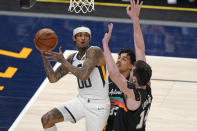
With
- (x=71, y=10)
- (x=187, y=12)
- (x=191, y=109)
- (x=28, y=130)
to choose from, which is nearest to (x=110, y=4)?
(x=71, y=10)

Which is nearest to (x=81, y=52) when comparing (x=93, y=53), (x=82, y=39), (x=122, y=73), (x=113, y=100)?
(x=82, y=39)

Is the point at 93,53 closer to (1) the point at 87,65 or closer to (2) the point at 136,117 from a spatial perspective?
(1) the point at 87,65

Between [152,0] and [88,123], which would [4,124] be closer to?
[88,123]

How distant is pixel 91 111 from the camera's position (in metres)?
8.26

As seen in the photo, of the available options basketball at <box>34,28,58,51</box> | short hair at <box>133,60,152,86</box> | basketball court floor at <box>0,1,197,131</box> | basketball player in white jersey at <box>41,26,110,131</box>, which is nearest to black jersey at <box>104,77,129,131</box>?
basketball player in white jersey at <box>41,26,110,131</box>

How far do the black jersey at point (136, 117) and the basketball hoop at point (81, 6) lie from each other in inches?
405

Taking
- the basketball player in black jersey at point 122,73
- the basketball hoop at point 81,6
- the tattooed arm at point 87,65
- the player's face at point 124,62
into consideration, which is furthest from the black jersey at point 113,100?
the basketball hoop at point 81,6

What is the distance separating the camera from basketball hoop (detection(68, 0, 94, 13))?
17609mm

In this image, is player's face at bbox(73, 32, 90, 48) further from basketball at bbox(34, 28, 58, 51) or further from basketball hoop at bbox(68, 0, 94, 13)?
basketball hoop at bbox(68, 0, 94, 13)

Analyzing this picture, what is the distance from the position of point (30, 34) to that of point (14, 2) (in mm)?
3594

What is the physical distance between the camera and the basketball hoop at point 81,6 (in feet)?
57.8

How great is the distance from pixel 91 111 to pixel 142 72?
1.57m

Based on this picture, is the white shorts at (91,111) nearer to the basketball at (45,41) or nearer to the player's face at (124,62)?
the player's face at (124,62)

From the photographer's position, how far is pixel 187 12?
58.1 feet
